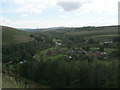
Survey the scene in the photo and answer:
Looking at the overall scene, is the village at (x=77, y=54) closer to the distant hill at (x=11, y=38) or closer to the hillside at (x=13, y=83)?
the hillside at (x=13, y=83)

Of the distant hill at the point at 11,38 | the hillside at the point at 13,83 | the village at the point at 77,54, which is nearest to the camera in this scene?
the hillside at the point at 13,83

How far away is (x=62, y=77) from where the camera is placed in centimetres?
581

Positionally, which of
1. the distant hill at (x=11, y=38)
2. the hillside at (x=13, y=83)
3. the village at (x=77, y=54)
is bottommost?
the village at (x=77, y=54)

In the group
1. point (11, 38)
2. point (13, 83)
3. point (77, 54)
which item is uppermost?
point (11, 38)

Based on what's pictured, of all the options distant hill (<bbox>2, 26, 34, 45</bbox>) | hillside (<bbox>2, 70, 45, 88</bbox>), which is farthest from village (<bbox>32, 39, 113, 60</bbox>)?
distant hill (<bbox>2, 26, 34, 45</bbox>)

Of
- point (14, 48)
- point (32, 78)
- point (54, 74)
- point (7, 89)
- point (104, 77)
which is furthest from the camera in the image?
point (14, 48)

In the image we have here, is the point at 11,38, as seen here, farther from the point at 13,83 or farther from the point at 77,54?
the point at 13,83

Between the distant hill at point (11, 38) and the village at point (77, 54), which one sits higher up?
the distant hill at point (11, 38)

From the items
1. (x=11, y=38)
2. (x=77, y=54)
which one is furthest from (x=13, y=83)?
(x=11, y=38)

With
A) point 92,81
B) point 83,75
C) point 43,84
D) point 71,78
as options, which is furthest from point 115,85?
point 43,84

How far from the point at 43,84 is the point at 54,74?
0.79 metres

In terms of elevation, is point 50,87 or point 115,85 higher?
point 115,85

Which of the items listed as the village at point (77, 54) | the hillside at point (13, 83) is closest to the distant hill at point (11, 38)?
the village at point (77, 54)

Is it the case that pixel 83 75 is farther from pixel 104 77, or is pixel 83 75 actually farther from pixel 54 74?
pixel 54 74
